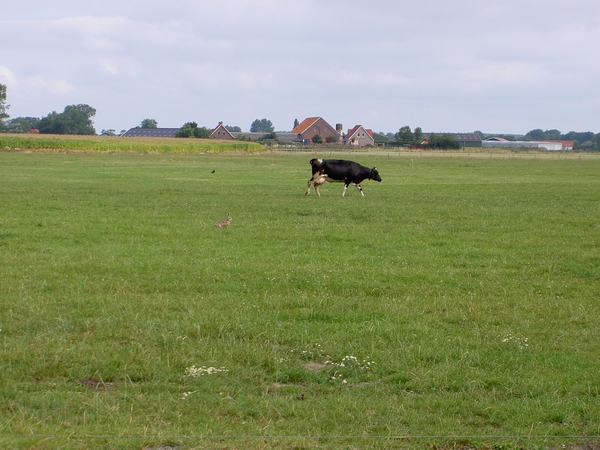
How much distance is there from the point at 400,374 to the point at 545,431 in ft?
5.49

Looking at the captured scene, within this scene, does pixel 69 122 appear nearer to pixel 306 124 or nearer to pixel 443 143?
pixel 306 124

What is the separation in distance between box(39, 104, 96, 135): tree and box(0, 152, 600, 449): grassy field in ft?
508

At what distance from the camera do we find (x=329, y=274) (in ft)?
38.5

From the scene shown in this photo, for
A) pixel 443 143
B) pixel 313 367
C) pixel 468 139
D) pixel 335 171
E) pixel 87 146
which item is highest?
pixel 468 139

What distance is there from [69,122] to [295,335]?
544ft

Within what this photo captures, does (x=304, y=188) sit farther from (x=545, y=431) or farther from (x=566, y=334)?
(x=545, y=431)

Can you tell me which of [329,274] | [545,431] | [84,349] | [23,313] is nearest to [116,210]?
[329,274]

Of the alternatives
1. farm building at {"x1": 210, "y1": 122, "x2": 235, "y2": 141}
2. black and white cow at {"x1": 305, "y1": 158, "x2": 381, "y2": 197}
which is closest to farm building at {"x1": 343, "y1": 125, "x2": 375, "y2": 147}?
farm building at {"x1": 210, "y1": 122, "x2": 235, "y2": 141}

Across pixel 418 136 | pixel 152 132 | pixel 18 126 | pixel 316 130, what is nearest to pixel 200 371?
pixel 418 136

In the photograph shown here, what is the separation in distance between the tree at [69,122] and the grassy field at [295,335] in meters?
155

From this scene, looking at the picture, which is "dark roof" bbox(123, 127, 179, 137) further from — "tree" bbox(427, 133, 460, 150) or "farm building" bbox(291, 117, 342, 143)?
"tree" bbox(427, 133, 460, 150)

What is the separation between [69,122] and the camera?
16288cm

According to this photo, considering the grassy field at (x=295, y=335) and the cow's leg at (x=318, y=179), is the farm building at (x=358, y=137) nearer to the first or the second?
the cow's leg at (x=318, y=179)

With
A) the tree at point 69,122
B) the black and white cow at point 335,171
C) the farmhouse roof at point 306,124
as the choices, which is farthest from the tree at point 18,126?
the black and white cow at point 335,171
